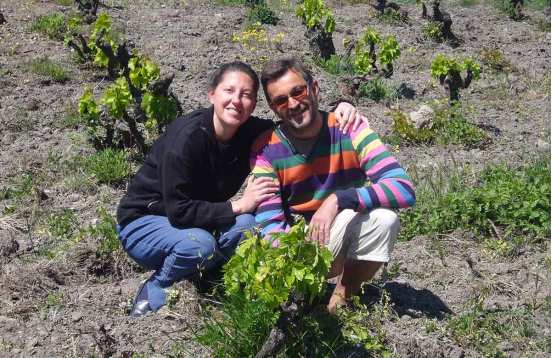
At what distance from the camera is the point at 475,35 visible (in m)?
10.5

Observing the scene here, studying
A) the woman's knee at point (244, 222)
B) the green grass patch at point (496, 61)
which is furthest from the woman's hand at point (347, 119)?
the green grass patch at point (496, 61)

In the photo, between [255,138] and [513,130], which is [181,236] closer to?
[255,138]

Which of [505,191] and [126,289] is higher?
[505,191]

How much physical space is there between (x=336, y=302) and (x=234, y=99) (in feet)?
3.68

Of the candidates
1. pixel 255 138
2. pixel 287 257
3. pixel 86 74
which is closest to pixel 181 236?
pixel 255 138

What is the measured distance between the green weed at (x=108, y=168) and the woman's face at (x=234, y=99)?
2.35m

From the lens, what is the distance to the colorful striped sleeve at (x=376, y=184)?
360 centimetres

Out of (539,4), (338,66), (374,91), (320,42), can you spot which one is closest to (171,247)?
(374,91)

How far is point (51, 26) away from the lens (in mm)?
9523

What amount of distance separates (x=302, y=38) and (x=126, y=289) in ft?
20.4

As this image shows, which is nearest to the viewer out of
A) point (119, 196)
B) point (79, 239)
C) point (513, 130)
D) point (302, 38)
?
point (79, 239)

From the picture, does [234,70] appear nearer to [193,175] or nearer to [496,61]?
[193,175]

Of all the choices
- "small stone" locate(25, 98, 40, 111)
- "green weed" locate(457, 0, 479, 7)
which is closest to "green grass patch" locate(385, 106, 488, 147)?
"small stone" locate(25, 98, 40, 111)

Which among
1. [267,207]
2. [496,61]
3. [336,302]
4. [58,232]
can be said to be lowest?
[58,232]
